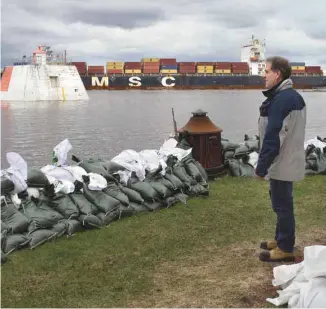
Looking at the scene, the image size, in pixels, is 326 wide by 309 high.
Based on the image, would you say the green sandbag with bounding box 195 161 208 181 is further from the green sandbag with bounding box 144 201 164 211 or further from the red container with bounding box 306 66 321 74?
the red container with bounding box 306 66 321 74

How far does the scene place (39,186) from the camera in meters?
4.48

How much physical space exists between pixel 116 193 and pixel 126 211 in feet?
0.79

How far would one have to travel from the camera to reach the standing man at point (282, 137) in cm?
319

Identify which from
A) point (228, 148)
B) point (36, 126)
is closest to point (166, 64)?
point (36, 126)

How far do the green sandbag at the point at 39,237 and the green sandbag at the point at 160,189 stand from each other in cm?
151

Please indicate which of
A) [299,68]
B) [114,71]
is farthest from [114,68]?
[299,68]

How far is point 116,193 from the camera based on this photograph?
16.1 feet

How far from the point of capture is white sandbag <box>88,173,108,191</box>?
473cm

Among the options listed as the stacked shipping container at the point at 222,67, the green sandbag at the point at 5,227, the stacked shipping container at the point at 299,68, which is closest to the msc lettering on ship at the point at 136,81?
the stacked shipping container at the point at 222,67

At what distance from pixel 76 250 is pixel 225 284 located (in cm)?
140

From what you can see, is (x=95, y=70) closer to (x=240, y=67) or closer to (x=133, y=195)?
(x=240, y=67)

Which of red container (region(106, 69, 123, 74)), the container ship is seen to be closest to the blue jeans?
the container ship

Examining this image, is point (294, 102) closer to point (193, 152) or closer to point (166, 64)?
point (193, 152)

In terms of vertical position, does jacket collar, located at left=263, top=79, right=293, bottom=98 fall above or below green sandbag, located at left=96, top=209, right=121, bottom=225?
above
